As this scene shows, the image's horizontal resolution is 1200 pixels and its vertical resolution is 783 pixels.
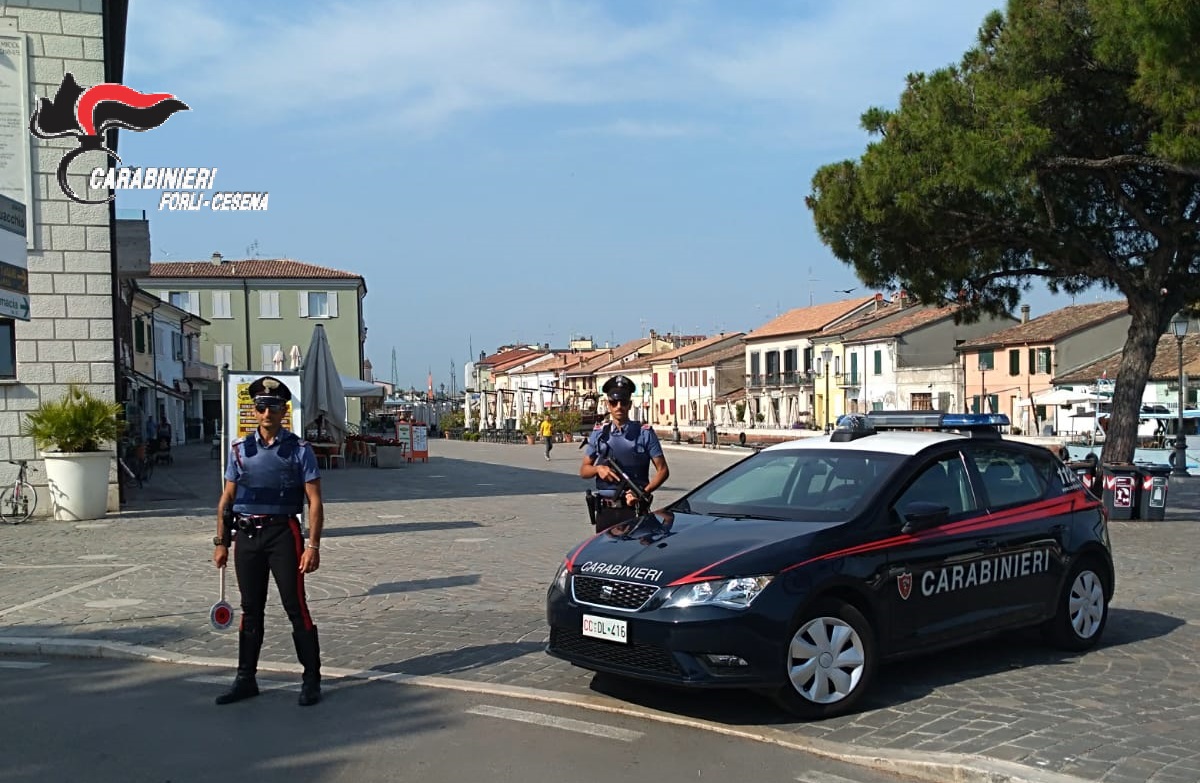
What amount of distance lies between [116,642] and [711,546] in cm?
434

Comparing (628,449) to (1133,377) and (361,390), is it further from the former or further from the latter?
(361,390)

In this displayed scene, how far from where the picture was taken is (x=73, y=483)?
16047mm

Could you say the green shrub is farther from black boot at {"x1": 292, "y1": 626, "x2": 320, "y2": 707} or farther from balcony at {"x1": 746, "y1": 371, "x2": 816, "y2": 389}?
balcony at {"x1": 746, "y1": 371, "x2": 816, "y2": 389}

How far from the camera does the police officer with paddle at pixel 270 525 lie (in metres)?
6.12

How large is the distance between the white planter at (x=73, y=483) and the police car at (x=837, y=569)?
11657 mm

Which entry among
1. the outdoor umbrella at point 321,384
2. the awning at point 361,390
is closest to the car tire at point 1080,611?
the outdoor umbrella at point 321,384

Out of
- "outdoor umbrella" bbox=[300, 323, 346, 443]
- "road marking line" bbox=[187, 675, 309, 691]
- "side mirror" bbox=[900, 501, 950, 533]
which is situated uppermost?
"outdoor umbrella" bbox=[300, 323, 346, 443]

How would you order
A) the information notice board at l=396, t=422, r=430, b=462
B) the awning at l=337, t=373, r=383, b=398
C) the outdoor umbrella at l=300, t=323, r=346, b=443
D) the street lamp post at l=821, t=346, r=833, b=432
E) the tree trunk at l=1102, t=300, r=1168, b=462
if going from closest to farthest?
the tree trunk at l=1102, t=300, r=1168, b=462
the outdoor umbrella at l=300, t=323, r=346, b=443
the awning at l=337, t=373, r=383, b=398
the information notice board at l=396, t=422, r=430, b=462
the street lamp post at l=821, t=346, r=833, b=432

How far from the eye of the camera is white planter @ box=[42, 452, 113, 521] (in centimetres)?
1598

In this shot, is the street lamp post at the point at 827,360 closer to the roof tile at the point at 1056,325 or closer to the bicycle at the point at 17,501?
the roof tile at the point at 1056,325

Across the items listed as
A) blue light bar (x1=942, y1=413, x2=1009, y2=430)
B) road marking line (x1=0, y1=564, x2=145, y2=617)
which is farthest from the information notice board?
blue light bar (x1=942, y1=413, x2=1009, y2=430)

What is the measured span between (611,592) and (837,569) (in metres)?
1.18

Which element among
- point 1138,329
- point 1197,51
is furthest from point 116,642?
point 1138,329

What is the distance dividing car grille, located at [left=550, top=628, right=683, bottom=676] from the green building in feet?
221
